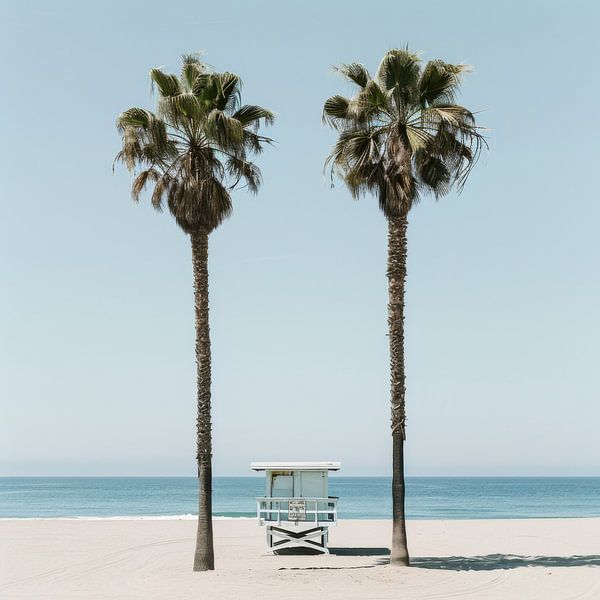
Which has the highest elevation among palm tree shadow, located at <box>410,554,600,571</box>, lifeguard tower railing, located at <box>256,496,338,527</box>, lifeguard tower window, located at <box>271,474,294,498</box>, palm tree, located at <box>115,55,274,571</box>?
palm tree, located at <box>115,55,274,571</box>

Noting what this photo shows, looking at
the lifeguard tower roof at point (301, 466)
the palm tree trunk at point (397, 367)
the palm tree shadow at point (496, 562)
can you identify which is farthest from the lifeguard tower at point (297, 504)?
the palm tree shadow at point (496, 562)

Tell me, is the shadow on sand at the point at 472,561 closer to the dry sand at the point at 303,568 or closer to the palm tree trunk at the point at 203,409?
the dry sand at the point at 303,568

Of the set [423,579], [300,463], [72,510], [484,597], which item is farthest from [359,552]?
[72,510]

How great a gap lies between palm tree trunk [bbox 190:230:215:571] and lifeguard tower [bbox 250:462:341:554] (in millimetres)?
2089

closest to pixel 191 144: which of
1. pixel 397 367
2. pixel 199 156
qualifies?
pixel 199 156

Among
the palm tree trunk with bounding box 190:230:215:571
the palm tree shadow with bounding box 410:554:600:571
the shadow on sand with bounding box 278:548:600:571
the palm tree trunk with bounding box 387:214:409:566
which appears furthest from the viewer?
the palm tree shadow with bounding box 410:554:600:571

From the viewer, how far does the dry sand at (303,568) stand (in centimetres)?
1834

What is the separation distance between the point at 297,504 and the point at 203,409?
3943mm

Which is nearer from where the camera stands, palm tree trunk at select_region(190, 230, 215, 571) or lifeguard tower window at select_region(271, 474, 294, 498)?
palm tree trunk at select_region(190, 230, 215, 571)

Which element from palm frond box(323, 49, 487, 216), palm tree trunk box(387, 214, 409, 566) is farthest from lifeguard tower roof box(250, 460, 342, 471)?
palm frond box(323, 49, 487, 216)

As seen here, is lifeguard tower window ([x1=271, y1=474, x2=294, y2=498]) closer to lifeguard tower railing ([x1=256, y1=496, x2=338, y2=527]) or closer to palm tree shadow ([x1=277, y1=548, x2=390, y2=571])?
lifeguard tower railing ([x1=256, y1=496, x2=338, y2=527])

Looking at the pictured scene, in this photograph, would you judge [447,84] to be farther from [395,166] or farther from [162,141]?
[162,141]

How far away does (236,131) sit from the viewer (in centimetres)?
2128

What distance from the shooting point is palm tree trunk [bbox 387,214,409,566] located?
21.3 metres
